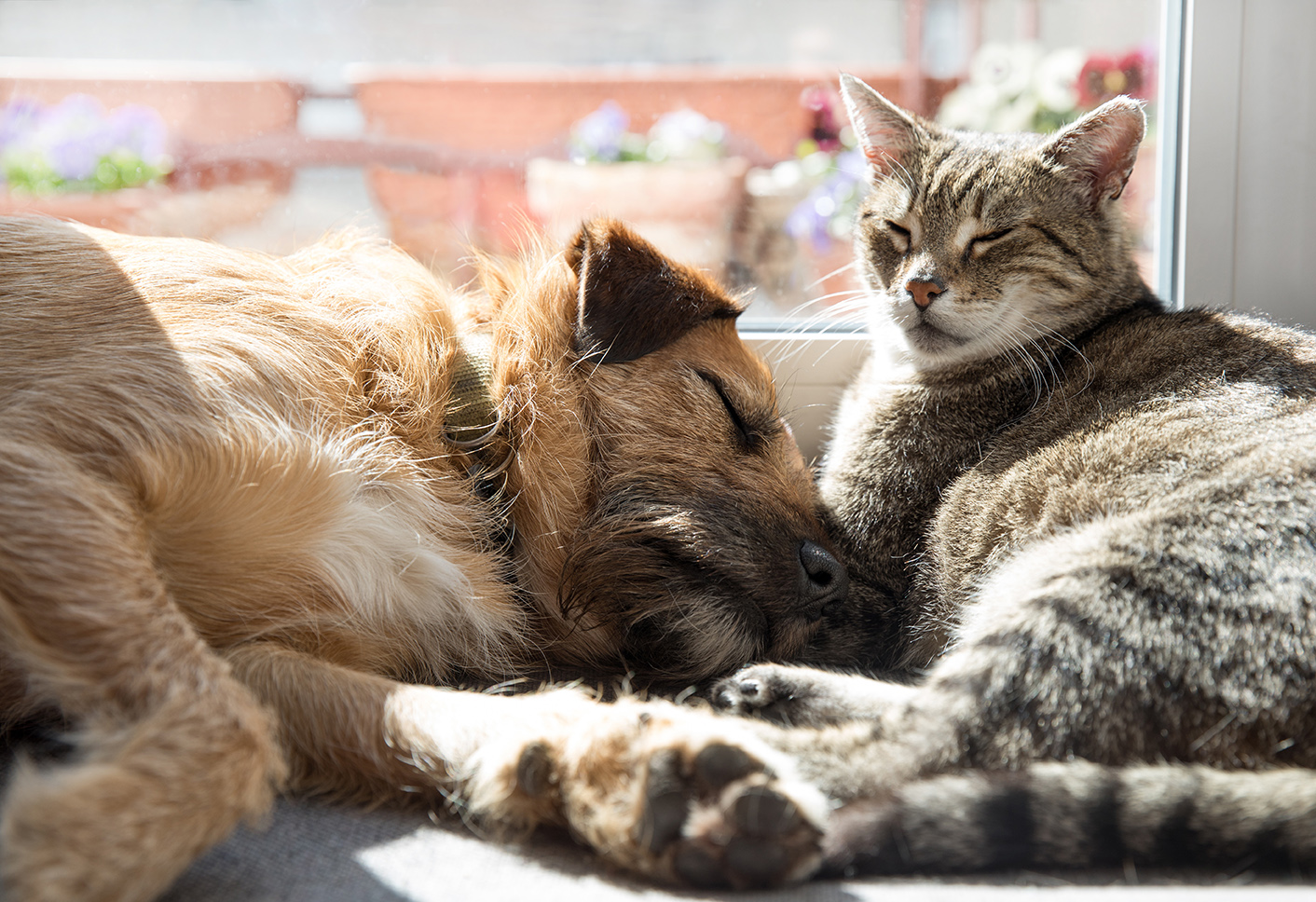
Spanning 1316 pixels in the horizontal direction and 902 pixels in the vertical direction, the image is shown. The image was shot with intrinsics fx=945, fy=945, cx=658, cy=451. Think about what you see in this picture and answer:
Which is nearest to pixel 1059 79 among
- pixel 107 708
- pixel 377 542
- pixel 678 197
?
pixel 678 197

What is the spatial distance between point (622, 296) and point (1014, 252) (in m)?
0.70

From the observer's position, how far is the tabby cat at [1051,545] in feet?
2.89

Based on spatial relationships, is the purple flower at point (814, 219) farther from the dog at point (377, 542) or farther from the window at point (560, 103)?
the dog at point (377, 542)

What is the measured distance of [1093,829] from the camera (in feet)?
2.82

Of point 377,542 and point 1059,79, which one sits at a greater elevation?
point 1059,79

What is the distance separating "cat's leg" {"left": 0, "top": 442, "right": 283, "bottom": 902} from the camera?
2.65 feet

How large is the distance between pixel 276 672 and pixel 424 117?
5.19 feet

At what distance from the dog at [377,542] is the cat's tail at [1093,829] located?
83mm

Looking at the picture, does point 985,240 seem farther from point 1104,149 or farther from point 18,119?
point 18,119

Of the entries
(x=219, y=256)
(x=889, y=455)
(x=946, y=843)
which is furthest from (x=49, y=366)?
(x=889, y=455)

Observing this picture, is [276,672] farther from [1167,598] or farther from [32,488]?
[1167,598]

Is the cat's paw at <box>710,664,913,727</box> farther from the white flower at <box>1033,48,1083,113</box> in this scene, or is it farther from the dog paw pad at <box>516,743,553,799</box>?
the white flower at <box>1033,48,1083,113</box>

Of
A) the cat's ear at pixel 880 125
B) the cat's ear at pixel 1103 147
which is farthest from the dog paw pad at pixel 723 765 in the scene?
the cat's ear at pixel 880 125

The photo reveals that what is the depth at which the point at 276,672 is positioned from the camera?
3.84 ft
